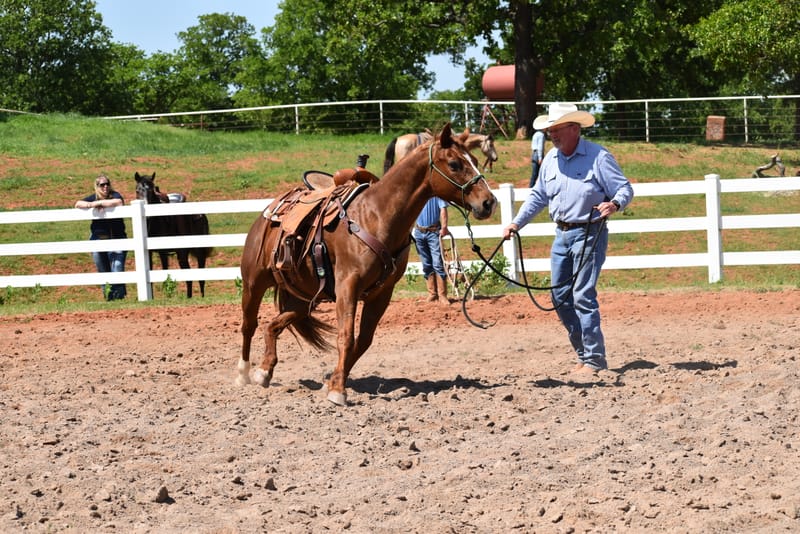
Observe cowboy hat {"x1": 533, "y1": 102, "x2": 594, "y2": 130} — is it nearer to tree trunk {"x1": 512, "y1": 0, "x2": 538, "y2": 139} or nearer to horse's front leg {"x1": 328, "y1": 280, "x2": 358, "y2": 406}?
horse's front leg {"x1": 328, "y1": 280, "x2": 358, "y2": 406}

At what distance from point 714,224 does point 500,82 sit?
22.4 meters

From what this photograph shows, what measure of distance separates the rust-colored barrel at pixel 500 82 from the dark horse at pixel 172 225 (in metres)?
20.3

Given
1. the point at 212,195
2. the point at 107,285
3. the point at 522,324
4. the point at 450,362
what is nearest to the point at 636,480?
the point at 450,362

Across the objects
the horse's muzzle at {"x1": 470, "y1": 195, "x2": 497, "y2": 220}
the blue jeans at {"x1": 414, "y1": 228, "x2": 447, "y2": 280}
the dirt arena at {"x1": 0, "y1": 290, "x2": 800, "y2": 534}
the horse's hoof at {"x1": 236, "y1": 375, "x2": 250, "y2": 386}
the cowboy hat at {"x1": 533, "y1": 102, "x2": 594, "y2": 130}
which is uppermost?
the cowboy hat at {"x1": 533, "y1": 102, "x2": 594, "y2": 130}

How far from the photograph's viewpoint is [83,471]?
17.7 feet

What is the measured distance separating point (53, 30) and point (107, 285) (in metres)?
52.6

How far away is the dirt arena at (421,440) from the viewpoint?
461cm

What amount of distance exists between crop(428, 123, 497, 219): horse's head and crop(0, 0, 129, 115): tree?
5905 centimetres

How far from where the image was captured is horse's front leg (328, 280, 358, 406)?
275 inches

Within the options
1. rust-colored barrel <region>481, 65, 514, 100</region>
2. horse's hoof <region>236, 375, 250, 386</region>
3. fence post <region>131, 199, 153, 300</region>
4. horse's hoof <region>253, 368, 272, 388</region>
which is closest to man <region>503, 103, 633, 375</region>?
horse's hoof <region>253, 368, 272, 388</region>

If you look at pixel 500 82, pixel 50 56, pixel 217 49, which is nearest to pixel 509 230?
pixel 500 82

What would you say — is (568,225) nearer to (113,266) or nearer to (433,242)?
(433,242)

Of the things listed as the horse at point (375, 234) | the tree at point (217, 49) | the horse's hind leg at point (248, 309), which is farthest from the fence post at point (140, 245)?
the tree at point (217, 49)

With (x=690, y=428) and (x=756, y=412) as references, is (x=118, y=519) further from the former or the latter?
(x=756, y=412)
